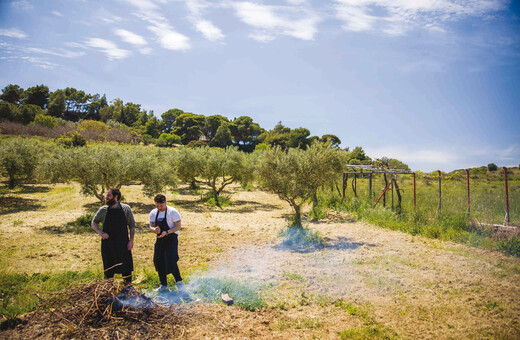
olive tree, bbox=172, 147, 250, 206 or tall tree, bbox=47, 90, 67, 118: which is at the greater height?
tall tree, bbox=47, 90, 67, 118

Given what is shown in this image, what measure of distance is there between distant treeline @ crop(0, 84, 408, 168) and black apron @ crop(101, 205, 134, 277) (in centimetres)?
4485

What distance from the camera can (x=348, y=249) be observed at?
30.6ft

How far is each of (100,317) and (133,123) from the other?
90503 millimetres

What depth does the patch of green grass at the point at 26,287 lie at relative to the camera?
16.6 ft

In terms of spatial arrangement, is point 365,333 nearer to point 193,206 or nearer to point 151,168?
point 151,168

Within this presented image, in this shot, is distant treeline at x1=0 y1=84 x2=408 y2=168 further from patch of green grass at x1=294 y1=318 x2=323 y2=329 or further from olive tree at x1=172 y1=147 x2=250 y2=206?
patch of green grass at x1=294 y1=318 x2=323 y2=329

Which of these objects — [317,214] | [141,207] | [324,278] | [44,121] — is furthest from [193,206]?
[44,121]

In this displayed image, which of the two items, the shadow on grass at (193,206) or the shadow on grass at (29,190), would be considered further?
the shadow on grass at (29,190)

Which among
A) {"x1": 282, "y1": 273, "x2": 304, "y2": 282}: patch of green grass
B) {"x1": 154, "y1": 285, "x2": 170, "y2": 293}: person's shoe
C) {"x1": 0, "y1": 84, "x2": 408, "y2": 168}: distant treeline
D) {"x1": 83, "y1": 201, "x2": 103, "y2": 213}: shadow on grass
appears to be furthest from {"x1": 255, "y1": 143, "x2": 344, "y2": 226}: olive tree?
{"x1": 0, "y1": 84, "x2": 408, "y2": 168}: distant treeline

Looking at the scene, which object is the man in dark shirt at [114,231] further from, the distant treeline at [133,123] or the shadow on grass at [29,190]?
the distant treeline at [133,123]

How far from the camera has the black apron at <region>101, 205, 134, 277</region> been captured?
542 cm

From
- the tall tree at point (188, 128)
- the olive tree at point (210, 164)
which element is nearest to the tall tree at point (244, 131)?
the tall tree at point (188, 128)

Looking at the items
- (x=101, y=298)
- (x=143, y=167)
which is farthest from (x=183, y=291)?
(x=143, y=167)

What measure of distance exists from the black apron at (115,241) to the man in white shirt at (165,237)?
1.71ft
